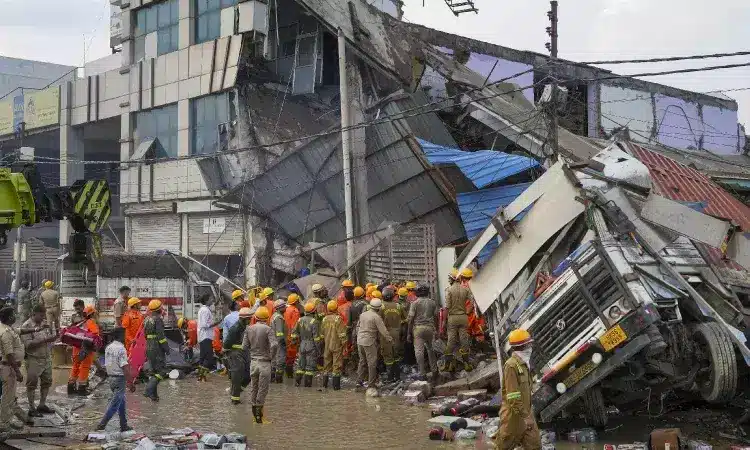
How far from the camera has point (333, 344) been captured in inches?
567

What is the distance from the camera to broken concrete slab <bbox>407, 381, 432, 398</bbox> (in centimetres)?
1289

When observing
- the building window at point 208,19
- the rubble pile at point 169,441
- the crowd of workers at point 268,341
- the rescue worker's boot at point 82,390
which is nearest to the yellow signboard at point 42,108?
the building window at point 208,19

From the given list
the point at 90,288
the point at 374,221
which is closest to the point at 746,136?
the point at 374,221

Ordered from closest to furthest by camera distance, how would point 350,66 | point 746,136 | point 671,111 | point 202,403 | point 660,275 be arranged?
point 660,275
point 202,403
point 350,66
point 671,111
point 746,136

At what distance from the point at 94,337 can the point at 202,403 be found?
2.18 metres

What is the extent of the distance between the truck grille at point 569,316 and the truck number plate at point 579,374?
0.98 ft

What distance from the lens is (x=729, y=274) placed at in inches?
404

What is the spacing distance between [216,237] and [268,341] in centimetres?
1409

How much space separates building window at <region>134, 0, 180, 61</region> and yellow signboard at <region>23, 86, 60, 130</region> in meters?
5.62

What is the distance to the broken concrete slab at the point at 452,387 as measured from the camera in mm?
12767

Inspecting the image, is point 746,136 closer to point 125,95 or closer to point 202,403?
point 125,95

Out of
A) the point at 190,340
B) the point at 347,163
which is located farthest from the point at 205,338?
the point at 347,163

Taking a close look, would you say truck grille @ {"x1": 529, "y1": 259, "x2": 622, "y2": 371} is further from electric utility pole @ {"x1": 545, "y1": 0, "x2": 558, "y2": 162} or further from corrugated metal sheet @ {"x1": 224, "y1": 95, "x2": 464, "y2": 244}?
corrugated metal sheet @ {"x1": 224, "y1": 95, "x2": 464, "y2": 244}

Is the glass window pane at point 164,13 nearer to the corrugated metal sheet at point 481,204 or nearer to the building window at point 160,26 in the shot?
the building window at point 160,26
